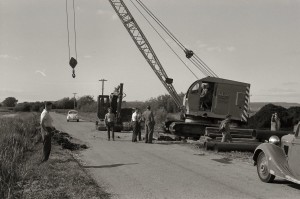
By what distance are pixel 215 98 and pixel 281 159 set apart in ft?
54.4

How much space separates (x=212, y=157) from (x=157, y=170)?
13.2 ft

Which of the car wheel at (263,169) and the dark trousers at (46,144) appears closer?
the car wheel at (263,169)

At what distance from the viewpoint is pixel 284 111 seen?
114 ft

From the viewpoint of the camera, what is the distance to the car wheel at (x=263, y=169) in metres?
10.5

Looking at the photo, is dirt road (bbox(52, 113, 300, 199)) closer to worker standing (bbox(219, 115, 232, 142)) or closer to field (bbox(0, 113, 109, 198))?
field (bbox(0, 113, 109, 198))

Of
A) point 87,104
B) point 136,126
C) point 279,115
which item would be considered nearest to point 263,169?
point 136,126

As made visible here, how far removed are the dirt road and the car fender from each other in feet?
1.06

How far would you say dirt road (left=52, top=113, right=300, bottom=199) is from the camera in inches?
363

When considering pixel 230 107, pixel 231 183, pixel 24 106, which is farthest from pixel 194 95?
pixel 24 106

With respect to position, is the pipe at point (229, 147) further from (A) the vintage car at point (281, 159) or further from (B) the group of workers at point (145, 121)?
(A) the vintage car at point (281, 159)

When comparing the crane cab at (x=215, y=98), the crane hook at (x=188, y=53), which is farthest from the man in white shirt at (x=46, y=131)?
the crane hook at (x=188, y=53)

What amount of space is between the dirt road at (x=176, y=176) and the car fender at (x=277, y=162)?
12.7 inches

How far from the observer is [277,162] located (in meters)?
10.1

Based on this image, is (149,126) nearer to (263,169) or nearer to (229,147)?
Answer: (229,147)
